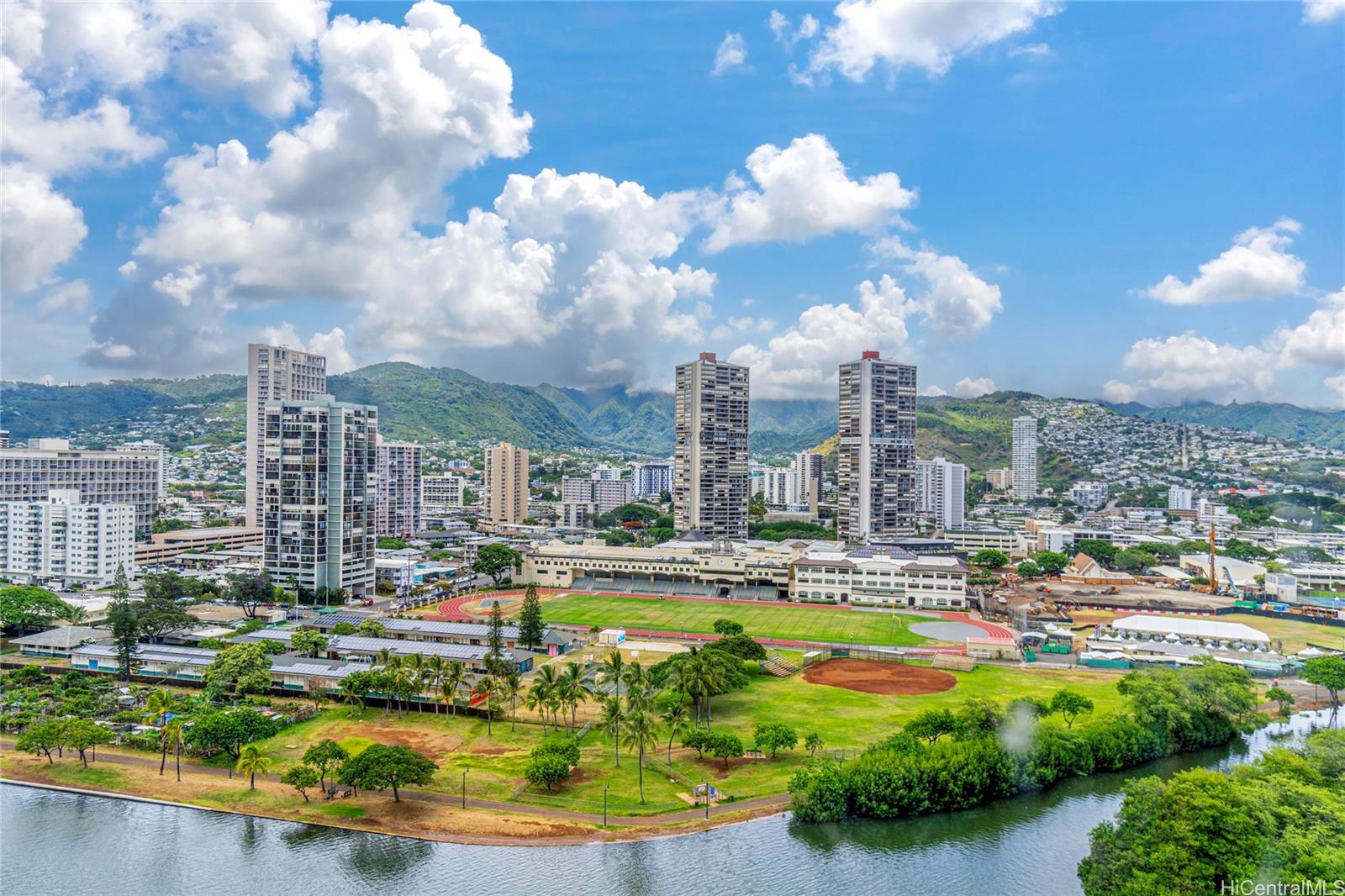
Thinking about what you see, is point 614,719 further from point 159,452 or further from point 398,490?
point 159,452

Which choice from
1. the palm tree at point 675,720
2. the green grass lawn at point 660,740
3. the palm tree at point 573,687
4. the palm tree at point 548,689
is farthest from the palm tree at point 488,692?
the palm tree at point 675,720

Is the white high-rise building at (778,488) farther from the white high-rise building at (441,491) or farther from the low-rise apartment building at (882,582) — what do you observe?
the low-rise apartment building at (882,582)

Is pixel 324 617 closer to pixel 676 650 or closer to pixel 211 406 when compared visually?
pixel 676 650

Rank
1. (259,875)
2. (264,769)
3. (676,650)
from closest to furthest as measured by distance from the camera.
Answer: (259,875), (264,769), (676,650)

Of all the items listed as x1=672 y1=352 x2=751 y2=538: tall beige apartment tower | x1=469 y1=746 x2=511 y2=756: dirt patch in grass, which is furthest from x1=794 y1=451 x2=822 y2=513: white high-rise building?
x1=469 y1=746 x2=511 y2=756: dirt patch in grass

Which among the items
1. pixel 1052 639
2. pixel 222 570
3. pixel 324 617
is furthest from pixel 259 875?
pixel 222 570
